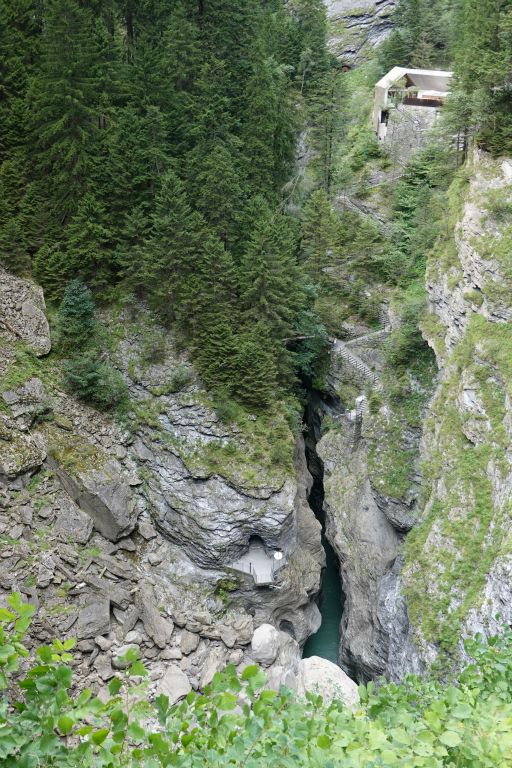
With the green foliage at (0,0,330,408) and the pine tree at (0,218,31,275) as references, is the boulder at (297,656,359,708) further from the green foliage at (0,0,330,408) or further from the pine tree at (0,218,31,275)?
the pine tree at (0,218,31,275)

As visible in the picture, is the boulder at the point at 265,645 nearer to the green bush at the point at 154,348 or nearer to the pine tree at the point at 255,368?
the pine tree at the point at 255,368

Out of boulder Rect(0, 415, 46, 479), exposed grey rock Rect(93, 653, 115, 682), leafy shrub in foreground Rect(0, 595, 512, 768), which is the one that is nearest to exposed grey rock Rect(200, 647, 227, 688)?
exposed grey rock Rect(93, 653, 115, 682)

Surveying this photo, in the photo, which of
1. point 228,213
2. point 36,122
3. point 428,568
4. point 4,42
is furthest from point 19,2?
point 428,568

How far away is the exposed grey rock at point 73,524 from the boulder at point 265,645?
7694 mm

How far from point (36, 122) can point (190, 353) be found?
12488 mm

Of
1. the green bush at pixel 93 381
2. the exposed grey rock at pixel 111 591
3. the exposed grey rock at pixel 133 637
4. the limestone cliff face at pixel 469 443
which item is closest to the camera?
the limestone cliff face at pixel 469 443

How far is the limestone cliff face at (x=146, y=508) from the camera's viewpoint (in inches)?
782

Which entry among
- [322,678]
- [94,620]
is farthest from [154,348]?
[322,678]

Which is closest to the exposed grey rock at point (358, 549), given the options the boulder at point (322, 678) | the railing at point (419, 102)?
the boulder at point (322, 678)

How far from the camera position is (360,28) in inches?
2096

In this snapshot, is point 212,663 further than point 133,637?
Yes

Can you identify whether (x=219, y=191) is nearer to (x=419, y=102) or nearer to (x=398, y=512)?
(x=398, y=512)

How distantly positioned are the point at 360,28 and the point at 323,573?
51.0 m

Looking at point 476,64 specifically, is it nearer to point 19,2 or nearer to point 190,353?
point 190,353
